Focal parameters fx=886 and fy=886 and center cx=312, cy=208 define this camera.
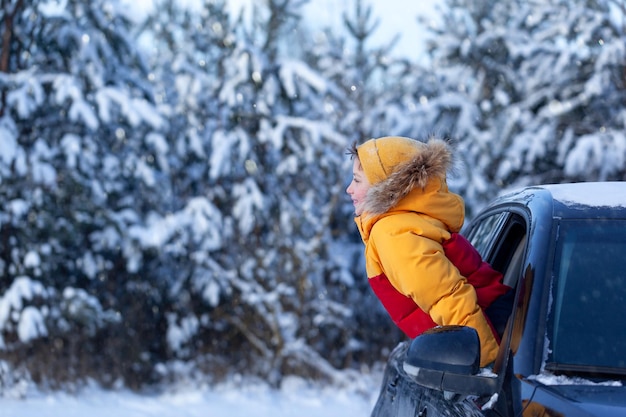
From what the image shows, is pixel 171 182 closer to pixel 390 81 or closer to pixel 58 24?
pixel 58 24

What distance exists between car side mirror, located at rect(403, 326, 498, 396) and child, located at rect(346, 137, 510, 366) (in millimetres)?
356

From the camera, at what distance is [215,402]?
27.9 ft

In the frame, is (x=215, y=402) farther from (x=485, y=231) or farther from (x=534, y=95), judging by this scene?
(x=534, y=95)

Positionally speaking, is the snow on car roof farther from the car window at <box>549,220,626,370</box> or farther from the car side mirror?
the car side mirror

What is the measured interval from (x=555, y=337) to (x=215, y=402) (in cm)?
654

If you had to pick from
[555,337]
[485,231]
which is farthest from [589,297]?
[485,231]

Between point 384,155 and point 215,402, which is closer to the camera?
point 384,155

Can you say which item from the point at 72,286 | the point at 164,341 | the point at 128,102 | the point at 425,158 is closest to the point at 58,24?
the point at 128,102

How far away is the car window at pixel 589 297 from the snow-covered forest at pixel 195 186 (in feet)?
21.5

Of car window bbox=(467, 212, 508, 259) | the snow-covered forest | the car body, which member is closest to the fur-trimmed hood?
the car body

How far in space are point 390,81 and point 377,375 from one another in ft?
12.3

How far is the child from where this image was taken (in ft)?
8.71

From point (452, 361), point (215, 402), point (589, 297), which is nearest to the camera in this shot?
point (452, 361)

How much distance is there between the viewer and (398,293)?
293 centimetres
